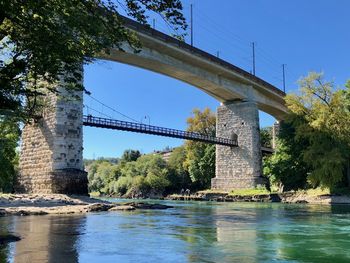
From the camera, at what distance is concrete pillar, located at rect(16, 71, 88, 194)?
33406 millimetres

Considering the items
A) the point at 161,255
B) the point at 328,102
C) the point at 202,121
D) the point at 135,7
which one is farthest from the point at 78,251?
the point at 202,121

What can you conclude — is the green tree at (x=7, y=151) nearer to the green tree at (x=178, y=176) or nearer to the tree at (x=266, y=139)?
the green tree at (x=178, y=176)

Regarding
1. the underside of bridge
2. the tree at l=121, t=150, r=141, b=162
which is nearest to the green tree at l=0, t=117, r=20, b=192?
the underside of bridge

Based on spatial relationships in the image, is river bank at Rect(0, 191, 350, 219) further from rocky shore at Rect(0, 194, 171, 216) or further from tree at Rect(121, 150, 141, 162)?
tree at Rect(121, 150, 141, 162)

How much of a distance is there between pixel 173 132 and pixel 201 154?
775 inches

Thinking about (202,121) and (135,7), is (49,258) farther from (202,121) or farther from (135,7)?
(202,121)

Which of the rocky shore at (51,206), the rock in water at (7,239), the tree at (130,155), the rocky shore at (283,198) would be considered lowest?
the rock in water at (7,239)

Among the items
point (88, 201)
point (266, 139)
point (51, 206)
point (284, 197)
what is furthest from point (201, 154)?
point (51, 206)

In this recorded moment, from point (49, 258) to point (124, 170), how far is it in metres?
89.8

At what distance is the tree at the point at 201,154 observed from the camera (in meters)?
72.2

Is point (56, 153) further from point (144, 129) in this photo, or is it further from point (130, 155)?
point (130, 155)

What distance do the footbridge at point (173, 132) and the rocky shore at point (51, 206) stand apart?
3737 mm

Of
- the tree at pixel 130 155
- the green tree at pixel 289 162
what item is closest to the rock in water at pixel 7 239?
the green tree at pixel 289 162

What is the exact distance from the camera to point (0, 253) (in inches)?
369
